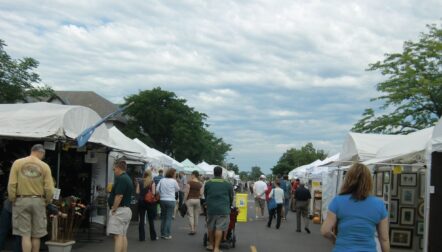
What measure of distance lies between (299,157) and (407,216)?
115793 mm

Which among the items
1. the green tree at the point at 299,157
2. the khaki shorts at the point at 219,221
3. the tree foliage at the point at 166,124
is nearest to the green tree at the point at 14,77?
the khaki shorts at the point at 219,221

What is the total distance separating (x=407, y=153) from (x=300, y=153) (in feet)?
399

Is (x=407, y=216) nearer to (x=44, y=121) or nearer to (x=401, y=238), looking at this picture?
(x=401, y=238)

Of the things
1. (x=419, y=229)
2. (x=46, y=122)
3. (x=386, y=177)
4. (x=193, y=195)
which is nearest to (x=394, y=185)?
(x=386, y=177)

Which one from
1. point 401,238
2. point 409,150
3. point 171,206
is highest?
point 409,150

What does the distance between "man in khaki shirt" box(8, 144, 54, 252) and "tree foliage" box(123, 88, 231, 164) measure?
58106 mm

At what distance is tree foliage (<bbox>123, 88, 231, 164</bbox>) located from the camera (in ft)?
222

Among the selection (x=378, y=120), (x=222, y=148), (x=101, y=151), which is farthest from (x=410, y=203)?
(x=222, y=148)

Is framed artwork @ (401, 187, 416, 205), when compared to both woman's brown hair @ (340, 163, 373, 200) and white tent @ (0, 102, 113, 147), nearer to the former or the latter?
white tent @ (0, 102, 113, 147)

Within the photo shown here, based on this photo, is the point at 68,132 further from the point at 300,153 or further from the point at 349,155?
the point at 300,153

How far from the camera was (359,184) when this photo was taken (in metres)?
4.55

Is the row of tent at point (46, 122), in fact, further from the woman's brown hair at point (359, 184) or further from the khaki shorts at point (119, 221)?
the woman's brown hair at point (359, 184)

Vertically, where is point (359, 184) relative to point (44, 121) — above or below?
below

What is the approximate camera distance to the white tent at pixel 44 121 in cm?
1047
